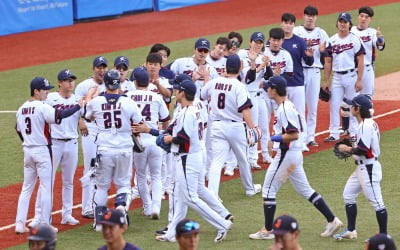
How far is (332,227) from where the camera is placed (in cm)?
1145

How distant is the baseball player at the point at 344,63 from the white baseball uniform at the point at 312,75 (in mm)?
153

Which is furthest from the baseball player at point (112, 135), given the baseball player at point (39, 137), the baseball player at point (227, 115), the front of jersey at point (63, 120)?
the baseball player at point (227, 115)

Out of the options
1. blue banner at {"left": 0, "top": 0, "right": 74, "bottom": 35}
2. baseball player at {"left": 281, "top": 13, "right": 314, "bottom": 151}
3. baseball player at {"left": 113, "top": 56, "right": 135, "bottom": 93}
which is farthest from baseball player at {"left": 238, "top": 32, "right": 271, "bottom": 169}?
blue banner at {"left": 0, "top": 0, "right": 74, "bottom": 35}

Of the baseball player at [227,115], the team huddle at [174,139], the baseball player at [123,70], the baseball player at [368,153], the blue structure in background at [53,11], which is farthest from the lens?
the blue structure in background at [53,11]

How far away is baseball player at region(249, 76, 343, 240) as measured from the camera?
11.1 m

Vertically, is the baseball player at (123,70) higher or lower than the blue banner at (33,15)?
lower

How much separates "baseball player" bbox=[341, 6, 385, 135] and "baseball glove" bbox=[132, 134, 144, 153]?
5224mm

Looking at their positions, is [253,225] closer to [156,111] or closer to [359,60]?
[156,111]

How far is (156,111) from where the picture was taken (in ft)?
Answer: 40.2

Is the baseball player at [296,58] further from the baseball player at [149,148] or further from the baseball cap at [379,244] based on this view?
the baseball cap at [379,244]

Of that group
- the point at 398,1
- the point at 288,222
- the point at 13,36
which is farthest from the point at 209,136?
the point at 398,1

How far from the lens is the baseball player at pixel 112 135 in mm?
11477

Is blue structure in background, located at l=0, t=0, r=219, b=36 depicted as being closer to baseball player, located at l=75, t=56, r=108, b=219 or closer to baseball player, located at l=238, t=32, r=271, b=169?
baseball player, located at l=238, t=32, r=271, b=169

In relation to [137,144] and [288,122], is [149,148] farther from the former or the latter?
[288,122]
